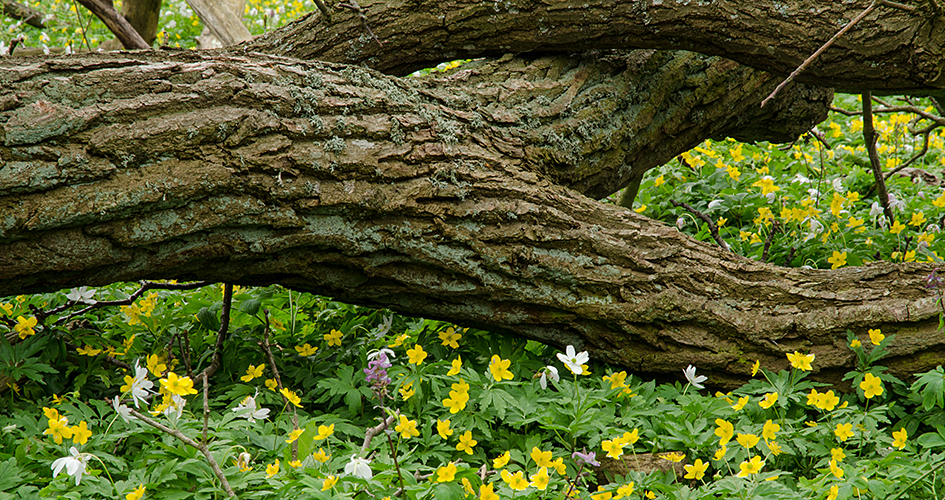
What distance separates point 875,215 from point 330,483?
12.4 feet

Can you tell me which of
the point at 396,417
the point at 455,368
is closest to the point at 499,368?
the point at 455,368

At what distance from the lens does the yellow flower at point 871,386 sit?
2.37 metres

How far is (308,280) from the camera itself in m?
2.60

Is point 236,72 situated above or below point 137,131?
above

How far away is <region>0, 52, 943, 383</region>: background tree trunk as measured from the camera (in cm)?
224

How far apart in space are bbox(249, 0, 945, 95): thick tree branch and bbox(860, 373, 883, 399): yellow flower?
1378mm

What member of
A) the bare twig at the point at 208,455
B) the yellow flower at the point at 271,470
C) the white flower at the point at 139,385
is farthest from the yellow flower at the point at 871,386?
the white flower at the point at 139,385

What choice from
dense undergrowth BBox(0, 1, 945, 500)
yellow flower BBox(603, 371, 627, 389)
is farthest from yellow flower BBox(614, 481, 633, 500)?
yellow flower BBox(603, 371, 627, 389)

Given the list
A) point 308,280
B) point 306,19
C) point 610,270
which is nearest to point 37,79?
point 308,280

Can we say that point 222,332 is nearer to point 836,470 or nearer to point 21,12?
point 836,470

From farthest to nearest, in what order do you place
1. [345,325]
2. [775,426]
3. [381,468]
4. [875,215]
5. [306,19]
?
[875,215], [306,19], [345,325], [775,426], [381,468]

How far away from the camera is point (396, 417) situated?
7.18ft

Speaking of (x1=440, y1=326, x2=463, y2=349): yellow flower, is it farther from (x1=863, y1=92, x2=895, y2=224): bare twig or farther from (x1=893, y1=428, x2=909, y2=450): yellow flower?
(x1=863, y1=92, x2=895, y2=224): bare twig

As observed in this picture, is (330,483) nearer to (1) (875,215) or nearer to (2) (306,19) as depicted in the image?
(2) (306,19)
